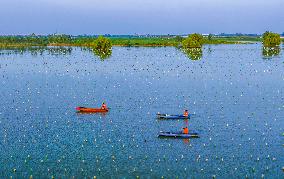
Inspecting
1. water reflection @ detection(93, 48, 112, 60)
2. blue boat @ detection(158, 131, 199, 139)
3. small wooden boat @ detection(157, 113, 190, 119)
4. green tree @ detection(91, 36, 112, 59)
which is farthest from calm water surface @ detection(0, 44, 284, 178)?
green tree @ detection(91, 36, 112, 59)

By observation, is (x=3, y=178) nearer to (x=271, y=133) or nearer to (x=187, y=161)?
(x=187, y=161)

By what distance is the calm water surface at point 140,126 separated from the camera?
38.9 metres

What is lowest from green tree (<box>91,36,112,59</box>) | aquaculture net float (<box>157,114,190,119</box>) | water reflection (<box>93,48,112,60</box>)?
aquaculture net float (<box>157,114,190,119</box>)

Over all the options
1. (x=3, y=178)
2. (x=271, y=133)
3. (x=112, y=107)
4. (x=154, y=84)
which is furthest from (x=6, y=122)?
(x=154, y=84)

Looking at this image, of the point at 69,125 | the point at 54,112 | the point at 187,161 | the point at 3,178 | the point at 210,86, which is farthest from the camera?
the point at 210,86

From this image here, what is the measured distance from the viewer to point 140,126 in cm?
5334

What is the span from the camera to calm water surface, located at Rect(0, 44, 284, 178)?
38906 mm

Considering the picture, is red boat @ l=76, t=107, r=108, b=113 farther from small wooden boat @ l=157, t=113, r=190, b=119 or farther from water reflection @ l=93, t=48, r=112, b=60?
water reflection @ l=93, t=48, r=112, b=60

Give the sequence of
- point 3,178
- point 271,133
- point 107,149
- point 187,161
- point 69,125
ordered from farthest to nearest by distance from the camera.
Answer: point 69,125 < point 271,133 < point 107,149 < point 187,161 < point 3,178

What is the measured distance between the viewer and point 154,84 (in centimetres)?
8844

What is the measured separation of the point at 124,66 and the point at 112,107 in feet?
192

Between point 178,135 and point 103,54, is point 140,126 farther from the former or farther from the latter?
point 103,54

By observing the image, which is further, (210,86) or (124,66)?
(124,66)

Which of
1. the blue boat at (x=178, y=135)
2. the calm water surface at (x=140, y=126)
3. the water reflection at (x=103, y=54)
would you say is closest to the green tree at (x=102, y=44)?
the water reflection at (x=103, y=54)
